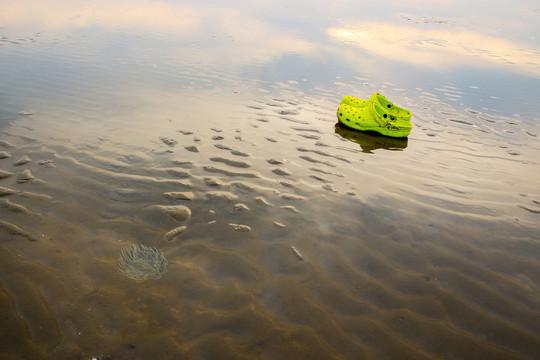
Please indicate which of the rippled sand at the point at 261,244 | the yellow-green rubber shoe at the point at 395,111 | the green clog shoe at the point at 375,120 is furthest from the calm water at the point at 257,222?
the yellow-green rubber shoe at the point at 395,111

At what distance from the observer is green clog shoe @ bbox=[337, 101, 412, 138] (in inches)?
239

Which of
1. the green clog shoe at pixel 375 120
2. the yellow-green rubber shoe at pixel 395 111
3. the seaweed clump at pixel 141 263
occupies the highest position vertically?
the yellow-green rubber shoe at pixel 395 111

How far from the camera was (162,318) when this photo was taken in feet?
8.24

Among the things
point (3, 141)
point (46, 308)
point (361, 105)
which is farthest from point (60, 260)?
point (361, 105)

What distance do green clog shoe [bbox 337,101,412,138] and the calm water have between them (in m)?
0.30

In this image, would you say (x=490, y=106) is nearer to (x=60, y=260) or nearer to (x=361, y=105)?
(x=361, y=105)

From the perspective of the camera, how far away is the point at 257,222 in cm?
363

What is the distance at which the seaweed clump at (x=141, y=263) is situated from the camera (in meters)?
2.86

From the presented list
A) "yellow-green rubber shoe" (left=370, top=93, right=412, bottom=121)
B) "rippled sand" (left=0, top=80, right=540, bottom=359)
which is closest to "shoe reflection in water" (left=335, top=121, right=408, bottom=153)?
"rippled sand" (left=0, top=80, right=540, bottom=359)

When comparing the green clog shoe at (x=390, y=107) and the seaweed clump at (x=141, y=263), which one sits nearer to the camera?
the seaweed clump at (x=141, y=263)

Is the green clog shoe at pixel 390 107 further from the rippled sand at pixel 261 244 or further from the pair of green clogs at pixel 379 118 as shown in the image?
the rippled sand at pixel 261 244

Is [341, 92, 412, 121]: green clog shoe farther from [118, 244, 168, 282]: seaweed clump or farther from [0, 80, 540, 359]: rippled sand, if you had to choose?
[118, 244, 168, 282]: seaweed clump

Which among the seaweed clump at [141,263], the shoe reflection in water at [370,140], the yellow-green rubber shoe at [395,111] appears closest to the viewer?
the seaweed clump at [141,263]

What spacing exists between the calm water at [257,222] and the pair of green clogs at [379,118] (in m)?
0.31
